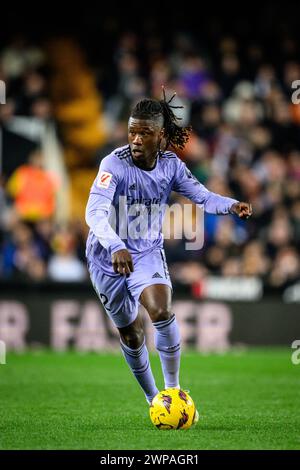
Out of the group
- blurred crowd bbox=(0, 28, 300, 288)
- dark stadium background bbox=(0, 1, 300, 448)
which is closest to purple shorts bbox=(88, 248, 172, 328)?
dark stadium background bbox=(0, 1, 300, 448)

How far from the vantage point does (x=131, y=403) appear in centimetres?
908

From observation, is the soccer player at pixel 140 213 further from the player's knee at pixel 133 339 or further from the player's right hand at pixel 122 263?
the player's right hand at pixel 122 263

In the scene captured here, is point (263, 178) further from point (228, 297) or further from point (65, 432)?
point (65, 432)

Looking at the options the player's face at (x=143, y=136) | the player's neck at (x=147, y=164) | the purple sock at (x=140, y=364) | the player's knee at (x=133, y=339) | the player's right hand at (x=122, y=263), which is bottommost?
the purple sock at (x=140, y=364)

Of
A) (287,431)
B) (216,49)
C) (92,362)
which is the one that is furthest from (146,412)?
(216,49)

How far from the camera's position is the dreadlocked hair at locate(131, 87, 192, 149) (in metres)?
7.56

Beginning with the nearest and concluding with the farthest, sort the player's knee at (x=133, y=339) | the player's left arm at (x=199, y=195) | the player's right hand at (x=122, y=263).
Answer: the player's right hand at (x=122, y=263) < the player's knee at (x=133, y=339) < the player's left arm at (x=199, y=195)

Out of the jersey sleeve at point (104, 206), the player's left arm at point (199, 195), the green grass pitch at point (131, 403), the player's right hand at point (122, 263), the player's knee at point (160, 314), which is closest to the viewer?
the green grass pitch at point (131, 403)

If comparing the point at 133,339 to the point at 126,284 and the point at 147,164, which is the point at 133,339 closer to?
the point at 126,284

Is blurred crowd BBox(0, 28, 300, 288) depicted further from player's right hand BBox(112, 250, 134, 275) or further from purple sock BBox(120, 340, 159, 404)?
player's right hand BBox(112, 250, 134, 275)

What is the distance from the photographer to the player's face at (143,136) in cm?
752

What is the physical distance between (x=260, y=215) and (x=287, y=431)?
951cm

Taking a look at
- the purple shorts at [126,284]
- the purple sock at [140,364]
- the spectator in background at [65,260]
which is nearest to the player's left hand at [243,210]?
the purple shorts at [126,284]

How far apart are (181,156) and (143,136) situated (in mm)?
9455
